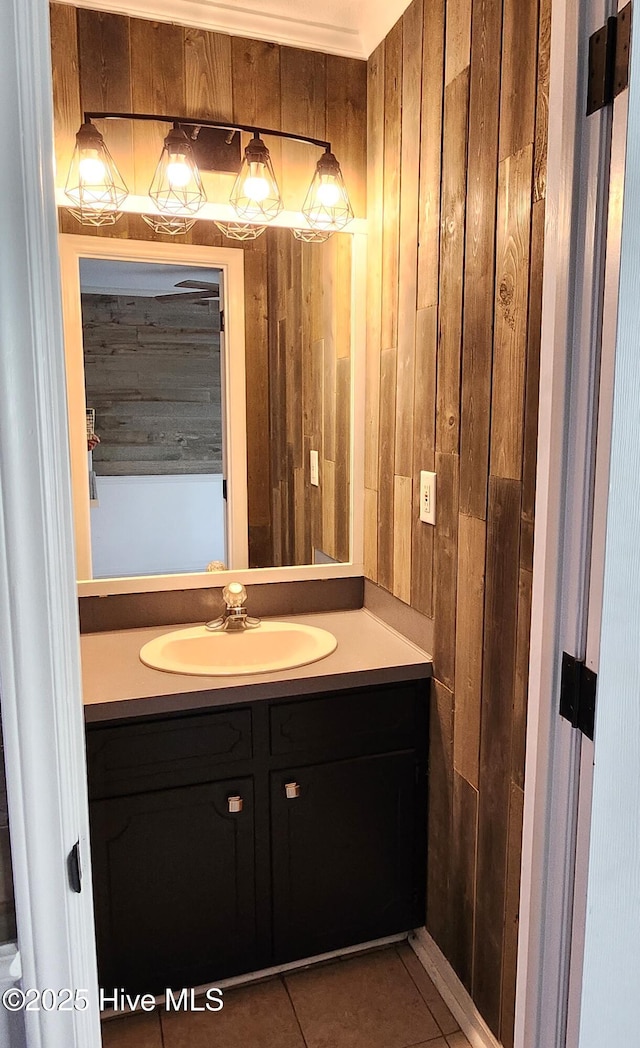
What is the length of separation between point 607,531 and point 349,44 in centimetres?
176

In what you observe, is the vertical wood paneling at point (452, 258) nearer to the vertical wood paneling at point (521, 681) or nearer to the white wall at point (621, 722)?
the vertical wood paneling at point (521, 681)

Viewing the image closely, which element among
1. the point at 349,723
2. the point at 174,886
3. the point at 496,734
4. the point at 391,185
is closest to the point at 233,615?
the point at 349,723

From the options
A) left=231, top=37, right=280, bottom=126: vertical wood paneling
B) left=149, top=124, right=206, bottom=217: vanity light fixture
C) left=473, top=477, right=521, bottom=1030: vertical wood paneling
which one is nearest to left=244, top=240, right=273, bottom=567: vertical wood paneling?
left=149, top=124, right=206, bottom=217: vanity light fixture

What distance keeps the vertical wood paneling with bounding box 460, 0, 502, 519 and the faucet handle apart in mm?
720

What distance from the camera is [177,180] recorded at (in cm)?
188

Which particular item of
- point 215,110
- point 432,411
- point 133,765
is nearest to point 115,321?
point 215,110

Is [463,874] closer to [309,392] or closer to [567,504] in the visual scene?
[567,504]

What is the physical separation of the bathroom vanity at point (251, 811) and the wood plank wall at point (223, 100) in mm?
576

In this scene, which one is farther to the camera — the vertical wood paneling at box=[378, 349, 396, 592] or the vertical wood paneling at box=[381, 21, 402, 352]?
the vertical wood paneling at box=[378, 349, 396, 592]

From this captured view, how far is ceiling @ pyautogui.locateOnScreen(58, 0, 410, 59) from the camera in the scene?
5.96ft

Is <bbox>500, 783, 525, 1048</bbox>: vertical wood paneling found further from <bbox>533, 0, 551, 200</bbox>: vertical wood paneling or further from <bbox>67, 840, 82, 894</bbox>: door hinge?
<bbox>533, 0, 551, 200</bbox>: vertical wood paneling

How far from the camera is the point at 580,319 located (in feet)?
3.21

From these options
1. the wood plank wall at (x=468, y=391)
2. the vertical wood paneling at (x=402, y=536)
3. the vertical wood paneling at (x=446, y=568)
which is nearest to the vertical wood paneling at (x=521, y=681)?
the wood plank wall at (x=468, y=391)

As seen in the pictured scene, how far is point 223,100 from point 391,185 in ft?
1.69
